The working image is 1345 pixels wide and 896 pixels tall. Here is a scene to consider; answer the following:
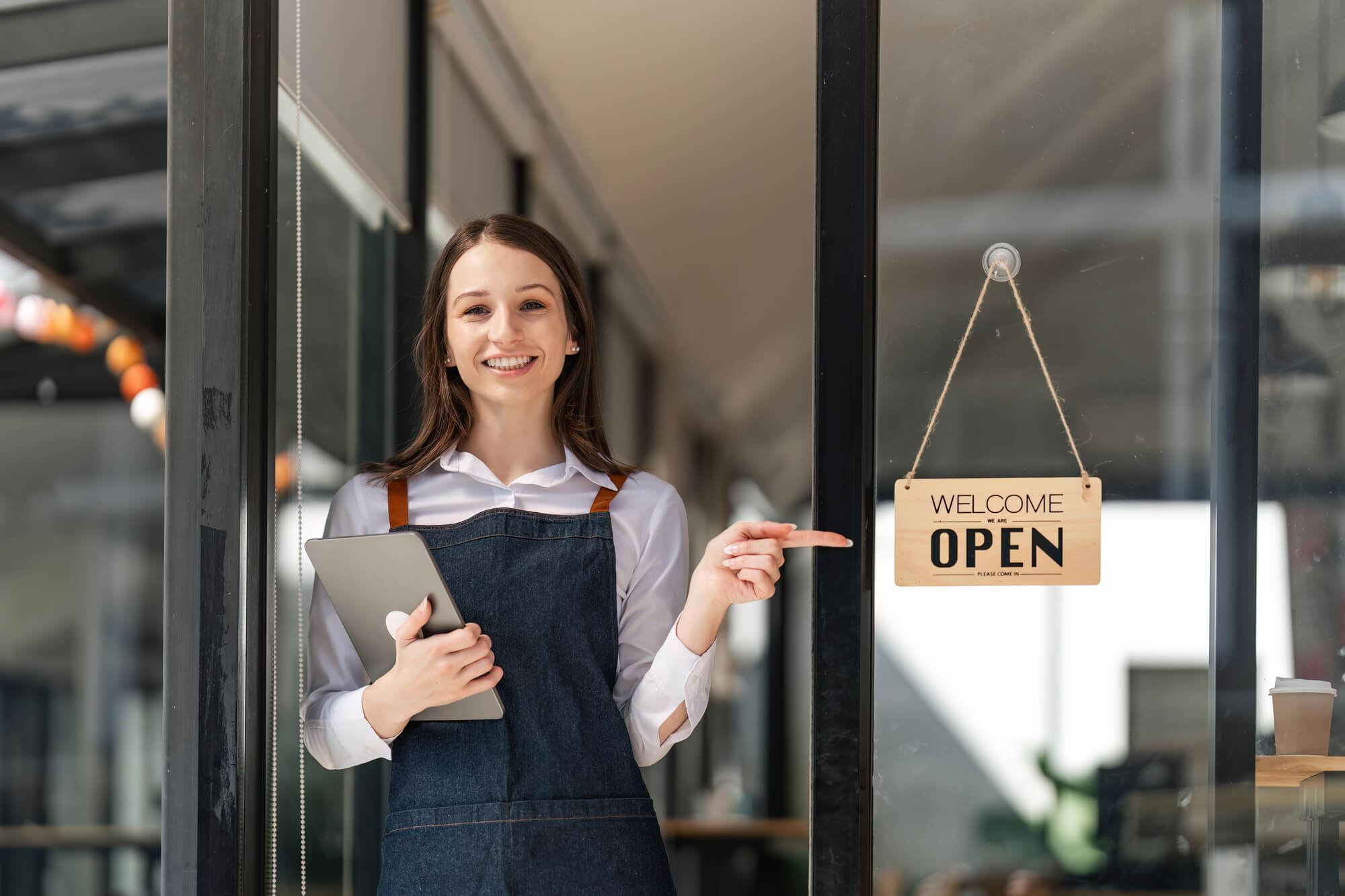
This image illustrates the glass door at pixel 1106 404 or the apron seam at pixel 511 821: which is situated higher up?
the glass door at pixel 1106 404

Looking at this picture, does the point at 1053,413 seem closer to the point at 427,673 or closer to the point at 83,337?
the point at 427,673

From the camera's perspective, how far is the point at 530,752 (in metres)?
1.57

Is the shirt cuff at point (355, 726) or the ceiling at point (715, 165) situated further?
the ceiling at point (715, 165)

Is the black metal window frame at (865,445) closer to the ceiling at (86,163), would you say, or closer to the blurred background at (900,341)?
the blurred background at (900,341)

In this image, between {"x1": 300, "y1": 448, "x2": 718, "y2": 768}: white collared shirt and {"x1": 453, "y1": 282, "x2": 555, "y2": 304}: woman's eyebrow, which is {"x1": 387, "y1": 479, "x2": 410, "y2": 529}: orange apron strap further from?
{"x1": 453, "y1": 282, "x2": 555, "y2": 304}: woman's eyebrow

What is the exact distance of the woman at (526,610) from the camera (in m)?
1.51

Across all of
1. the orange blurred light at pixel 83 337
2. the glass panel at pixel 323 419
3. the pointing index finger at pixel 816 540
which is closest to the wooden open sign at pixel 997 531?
the pointing index finger at pixel 816 540

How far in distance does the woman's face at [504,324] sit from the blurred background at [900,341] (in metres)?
0.28

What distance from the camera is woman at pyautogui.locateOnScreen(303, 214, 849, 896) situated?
1511 mm

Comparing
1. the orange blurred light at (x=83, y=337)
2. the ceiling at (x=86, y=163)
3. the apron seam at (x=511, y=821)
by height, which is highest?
the ceiling at (x=86, y=163)

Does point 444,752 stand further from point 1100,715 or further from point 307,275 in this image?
point 307,275

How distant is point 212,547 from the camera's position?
1.57 meters

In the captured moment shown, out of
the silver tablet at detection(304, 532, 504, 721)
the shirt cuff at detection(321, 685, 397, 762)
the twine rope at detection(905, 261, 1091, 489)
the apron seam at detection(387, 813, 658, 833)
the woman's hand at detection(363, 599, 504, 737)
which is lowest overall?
the apron seam at detection(387, 813, 658, 833)

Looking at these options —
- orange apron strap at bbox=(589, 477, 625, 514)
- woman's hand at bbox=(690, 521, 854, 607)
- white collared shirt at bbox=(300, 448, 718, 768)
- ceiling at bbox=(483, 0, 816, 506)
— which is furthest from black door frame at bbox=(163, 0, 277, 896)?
ceiling at bbox=(483, 0, 816, 506)
